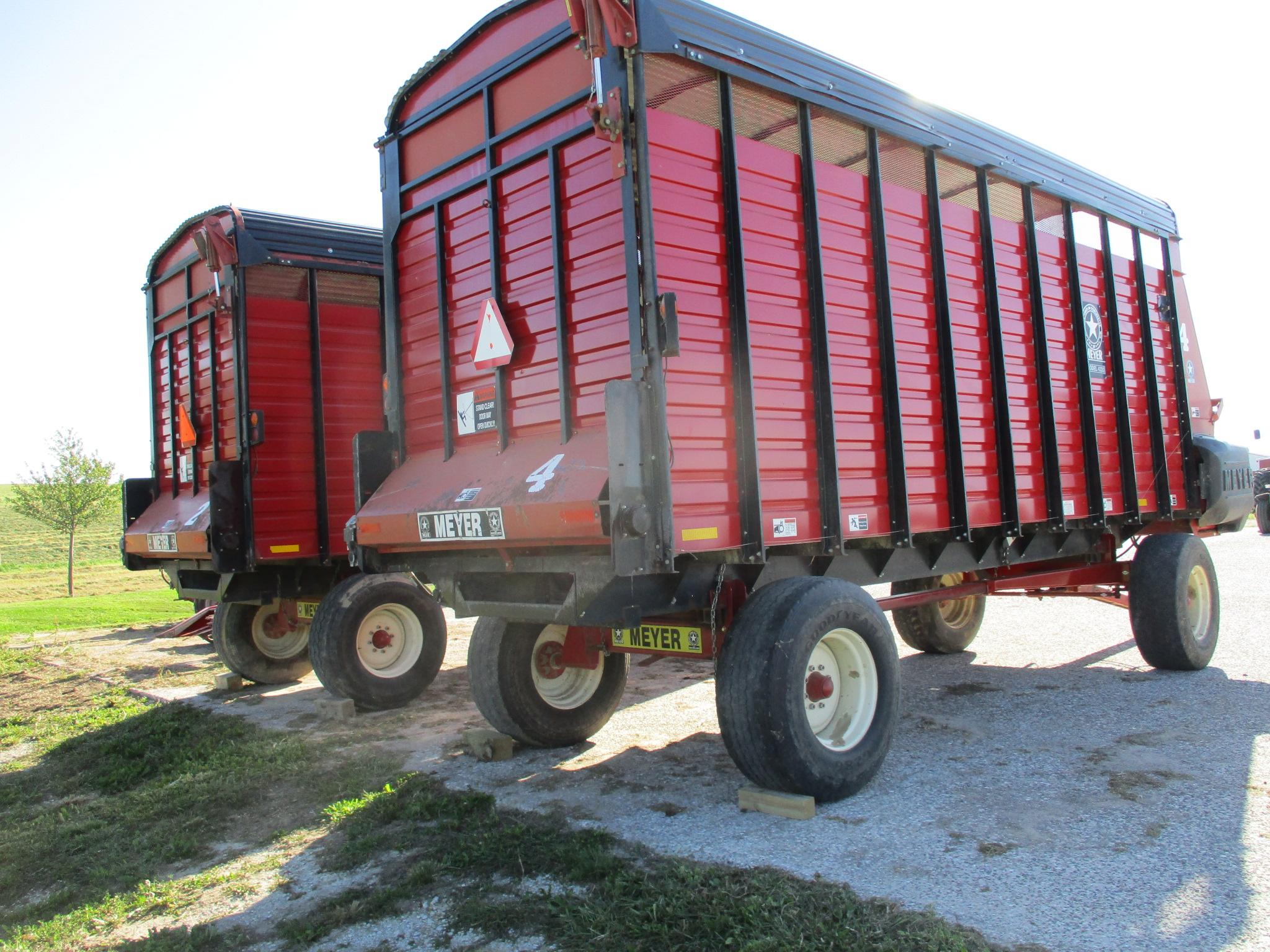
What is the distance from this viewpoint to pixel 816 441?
4.86 metres

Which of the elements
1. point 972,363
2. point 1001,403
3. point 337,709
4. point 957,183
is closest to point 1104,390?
point 1001,403

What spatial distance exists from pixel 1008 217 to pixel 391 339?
4.20 meters

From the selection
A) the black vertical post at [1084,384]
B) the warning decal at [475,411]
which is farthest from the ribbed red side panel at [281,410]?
the black vertical post at [1084,384]

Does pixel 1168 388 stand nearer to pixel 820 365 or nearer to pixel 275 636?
pixel 820 365

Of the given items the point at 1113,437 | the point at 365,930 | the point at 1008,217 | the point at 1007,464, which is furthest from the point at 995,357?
the point at 365,930

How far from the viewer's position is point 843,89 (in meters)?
5.20

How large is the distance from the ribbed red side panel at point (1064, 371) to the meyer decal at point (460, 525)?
13.3ft

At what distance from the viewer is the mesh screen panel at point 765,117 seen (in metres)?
4.72

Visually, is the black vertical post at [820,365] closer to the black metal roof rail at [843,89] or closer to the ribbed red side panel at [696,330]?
the black metal roof rail at [843,89]

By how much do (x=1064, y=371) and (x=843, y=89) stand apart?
2.80 m

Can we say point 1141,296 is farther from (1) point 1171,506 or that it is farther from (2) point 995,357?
(2) point 995,357

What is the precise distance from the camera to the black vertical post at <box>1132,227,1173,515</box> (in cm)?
768

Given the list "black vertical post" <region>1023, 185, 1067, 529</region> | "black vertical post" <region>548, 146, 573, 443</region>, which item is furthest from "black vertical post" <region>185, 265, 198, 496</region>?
"black vertical post" <region>1023, 185, 1067, 529</region>

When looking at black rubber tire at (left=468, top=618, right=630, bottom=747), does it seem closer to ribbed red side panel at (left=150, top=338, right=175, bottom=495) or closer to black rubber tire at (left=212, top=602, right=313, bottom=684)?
black rubber tire at (left=212, top=602, right=313, bottom=684)
